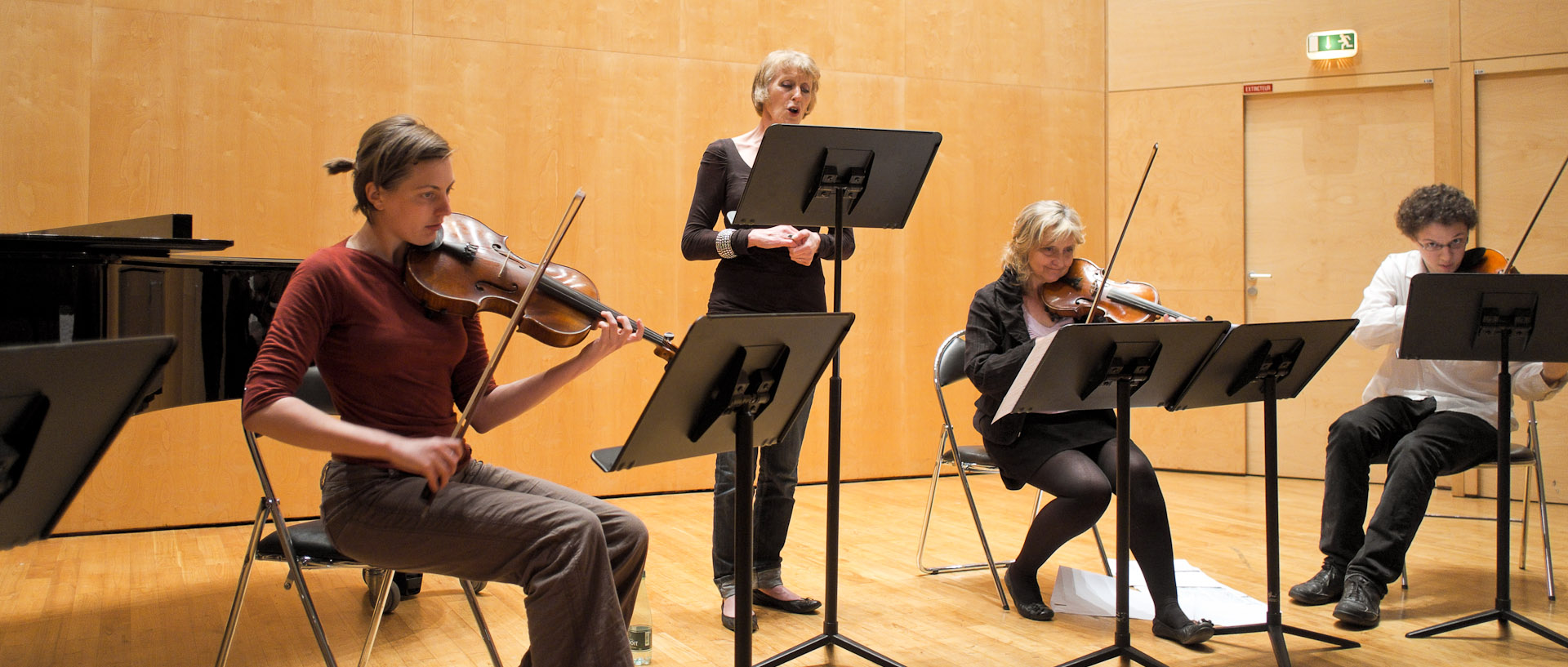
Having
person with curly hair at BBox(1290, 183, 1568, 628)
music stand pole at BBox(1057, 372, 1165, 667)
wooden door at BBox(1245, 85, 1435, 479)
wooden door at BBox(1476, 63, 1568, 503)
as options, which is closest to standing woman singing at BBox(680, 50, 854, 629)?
music stand pole at BBox(1057, 372, 1165, 667)

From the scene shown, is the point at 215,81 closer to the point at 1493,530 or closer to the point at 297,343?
the point at 297,343

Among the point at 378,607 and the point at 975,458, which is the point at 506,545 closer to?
the point at 378,607

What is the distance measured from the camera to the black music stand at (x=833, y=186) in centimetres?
227

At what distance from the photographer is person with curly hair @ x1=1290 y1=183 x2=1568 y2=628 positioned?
2896mm

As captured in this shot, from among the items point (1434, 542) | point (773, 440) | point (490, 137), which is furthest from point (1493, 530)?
point (490, 137)

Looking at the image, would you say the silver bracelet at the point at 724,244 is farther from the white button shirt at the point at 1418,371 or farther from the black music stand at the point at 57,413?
the white button shirt at the point at 1418,371

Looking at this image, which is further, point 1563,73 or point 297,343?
point 1563,73

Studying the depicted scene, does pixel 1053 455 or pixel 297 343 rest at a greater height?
pixel 297 343

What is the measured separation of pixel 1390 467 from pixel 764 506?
1.76 m

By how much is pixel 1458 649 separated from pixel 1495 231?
9.39 ft

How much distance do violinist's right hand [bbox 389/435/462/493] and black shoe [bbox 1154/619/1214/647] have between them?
70.9 inches

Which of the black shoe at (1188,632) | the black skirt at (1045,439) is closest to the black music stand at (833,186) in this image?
the black skirt at (1045,439)

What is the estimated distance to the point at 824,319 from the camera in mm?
1838

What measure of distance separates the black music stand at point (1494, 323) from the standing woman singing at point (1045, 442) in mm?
704
